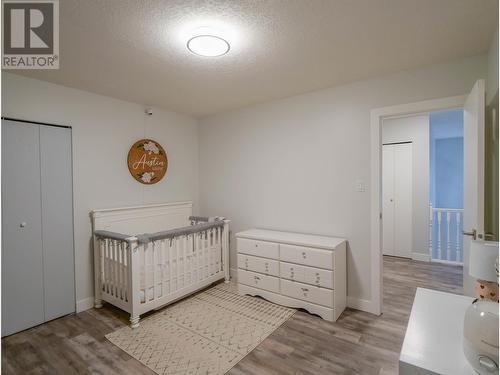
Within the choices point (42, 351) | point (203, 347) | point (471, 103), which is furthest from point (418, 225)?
point (42, 351)

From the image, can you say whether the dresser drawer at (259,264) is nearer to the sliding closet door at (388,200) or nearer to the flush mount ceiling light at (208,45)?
the flush mount ceiling light at (208,45)

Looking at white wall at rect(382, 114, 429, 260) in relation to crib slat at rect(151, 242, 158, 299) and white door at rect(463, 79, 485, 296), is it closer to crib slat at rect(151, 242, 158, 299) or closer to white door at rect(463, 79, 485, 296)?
white door at rect(463, 79, 485, 296)

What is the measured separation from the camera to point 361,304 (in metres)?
2.90

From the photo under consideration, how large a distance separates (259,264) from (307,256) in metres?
0.60

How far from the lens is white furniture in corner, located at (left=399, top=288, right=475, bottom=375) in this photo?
3.62ft

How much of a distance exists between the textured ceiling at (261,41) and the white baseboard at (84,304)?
224cm

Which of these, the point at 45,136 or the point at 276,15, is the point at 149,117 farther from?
the point at 276,15

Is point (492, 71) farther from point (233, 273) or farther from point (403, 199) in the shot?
point (233, 273)

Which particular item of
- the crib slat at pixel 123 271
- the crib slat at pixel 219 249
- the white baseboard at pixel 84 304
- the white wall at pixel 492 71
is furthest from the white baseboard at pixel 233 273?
the white wall at pixel 492 71

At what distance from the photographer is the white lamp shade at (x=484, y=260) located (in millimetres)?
1273

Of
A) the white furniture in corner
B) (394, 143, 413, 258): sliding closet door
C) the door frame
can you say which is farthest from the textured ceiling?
(394, 143, 413, 258): sliding closet door

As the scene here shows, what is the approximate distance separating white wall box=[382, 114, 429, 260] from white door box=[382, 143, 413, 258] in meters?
0.06

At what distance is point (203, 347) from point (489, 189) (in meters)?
2.51

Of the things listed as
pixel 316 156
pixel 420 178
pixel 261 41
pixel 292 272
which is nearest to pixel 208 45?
pixel 261 41
